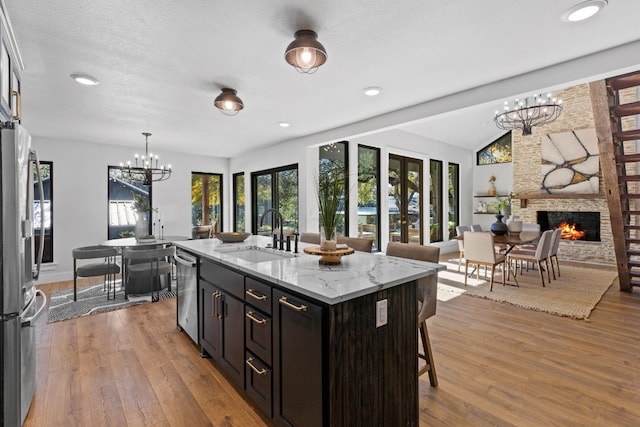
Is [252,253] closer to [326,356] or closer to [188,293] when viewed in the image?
[188,293]

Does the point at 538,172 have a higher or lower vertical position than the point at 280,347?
higher

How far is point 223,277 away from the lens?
225cm

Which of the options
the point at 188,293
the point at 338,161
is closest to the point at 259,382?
the point at 188,293

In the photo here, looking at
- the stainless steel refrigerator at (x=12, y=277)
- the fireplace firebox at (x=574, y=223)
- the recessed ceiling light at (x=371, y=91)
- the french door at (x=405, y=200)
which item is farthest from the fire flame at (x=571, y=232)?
the stainless steel refrigerator at (x=12, y=277)

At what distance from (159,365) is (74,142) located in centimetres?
514

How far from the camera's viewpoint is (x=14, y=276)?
171 centimetres

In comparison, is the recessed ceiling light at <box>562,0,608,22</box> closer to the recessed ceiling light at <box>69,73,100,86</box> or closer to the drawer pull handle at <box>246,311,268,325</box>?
the drawer pull handle at <box>246,311,268,325</box>

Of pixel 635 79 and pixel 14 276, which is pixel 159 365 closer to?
pixel 14 276

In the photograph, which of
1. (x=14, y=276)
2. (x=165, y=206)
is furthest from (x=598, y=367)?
(x=165, y=206)

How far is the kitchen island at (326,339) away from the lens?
4.59 ft

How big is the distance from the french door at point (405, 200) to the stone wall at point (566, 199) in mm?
2544

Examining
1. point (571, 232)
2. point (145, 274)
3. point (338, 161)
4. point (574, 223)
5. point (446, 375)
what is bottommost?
point (446, 375)

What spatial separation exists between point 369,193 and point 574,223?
4943mm

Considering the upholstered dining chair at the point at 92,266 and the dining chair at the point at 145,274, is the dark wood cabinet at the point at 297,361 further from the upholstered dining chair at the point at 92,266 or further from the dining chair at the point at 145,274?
the upholstered dining chair at the point at 92,266
